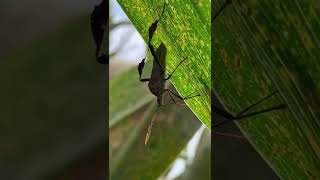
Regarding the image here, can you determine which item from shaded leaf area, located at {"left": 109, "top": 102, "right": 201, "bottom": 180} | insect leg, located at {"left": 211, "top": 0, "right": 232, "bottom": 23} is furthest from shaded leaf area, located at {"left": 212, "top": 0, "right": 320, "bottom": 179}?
shaded leaf area, located at {"left": 109, "top": 102, "right": 201, "bottom": 180}

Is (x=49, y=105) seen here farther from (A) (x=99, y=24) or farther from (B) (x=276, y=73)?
(B) (x=276, y=73)

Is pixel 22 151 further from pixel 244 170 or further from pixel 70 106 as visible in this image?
pixel 244 170

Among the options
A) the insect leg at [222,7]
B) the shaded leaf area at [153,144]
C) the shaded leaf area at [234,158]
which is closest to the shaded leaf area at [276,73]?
the insect leg at [222,7]

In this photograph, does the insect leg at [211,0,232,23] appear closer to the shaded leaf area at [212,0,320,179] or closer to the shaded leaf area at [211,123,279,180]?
the shaded leaf area at [212,0,320,179]

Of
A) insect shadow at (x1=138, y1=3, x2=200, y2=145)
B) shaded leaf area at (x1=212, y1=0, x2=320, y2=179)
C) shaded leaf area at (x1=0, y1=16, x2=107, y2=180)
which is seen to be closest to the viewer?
shaded leaf area at (x1=212, y1=0, x2=320, y2=179)

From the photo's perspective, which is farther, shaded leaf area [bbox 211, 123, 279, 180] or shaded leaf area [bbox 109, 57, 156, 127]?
shaded leaf area [bbox 109, 57, 156, 127]
